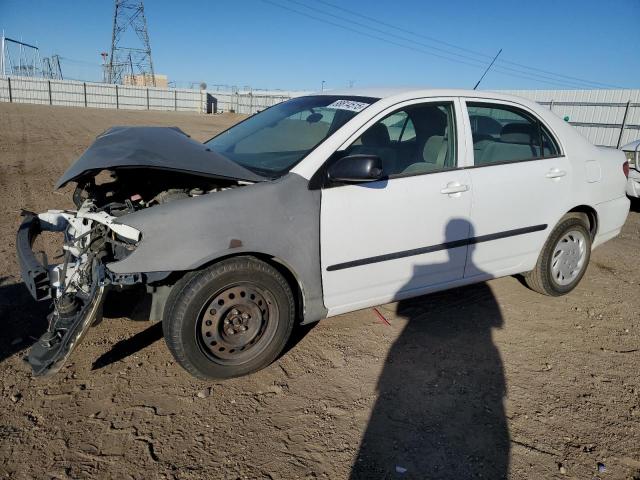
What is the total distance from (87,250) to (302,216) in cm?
131

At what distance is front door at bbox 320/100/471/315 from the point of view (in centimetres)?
295

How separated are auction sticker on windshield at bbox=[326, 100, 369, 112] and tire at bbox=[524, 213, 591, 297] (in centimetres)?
203

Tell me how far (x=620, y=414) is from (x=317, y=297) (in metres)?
1.91

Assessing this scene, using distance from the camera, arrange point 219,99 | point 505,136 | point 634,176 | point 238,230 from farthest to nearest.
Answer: point 219,99
point 634,176
point 505,136
point 238,230

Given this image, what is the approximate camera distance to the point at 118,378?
9.56ft

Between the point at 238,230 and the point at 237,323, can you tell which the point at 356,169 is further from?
the point at 237,323

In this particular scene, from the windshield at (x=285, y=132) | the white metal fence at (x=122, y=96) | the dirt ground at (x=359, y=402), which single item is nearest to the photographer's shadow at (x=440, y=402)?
the dirt ground at (x=359, y=402)

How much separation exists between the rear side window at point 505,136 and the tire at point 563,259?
0.66m

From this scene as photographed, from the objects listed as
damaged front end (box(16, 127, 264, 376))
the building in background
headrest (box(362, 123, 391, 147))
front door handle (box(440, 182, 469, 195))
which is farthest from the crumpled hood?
the building in background

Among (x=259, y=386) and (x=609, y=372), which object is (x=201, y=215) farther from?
(x=609, y=372)

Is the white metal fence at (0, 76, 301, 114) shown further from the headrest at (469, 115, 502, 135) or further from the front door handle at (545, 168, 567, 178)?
the front door handle at (545, 168, 567, 178)

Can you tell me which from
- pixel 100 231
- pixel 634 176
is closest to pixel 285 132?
pixel 100 231

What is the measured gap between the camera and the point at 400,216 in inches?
122

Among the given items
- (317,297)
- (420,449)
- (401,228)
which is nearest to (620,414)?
(420,449)
